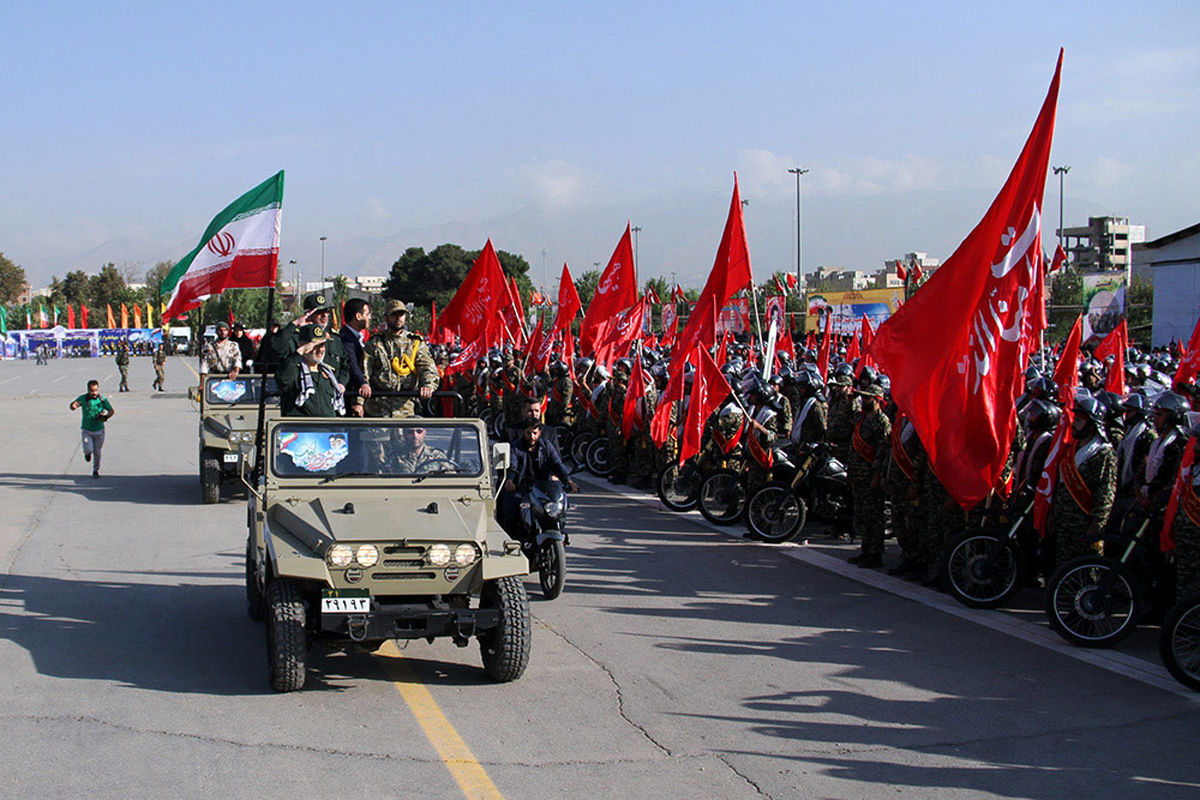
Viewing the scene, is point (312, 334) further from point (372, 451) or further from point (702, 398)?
point (702, 398)

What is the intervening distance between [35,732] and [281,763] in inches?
57.9

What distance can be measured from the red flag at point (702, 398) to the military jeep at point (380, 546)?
19.9 ft

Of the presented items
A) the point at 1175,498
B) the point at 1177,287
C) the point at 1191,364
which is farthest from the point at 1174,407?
the point at 1177,287

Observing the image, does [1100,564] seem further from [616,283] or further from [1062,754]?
[616,283]

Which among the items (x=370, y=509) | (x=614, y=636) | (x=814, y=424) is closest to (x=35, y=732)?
(x=370, y=509)

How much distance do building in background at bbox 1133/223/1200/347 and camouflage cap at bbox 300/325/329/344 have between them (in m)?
34.1

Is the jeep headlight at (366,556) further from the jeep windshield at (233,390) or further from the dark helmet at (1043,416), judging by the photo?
the jeep windshield at (233,390)

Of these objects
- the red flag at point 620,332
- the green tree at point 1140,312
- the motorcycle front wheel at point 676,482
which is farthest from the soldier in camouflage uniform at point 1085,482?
the green tree at point 1140,312

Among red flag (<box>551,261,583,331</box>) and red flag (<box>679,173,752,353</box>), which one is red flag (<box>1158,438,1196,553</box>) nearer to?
red flag (<box>679,173,752,353</box>)

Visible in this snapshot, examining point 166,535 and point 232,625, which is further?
point 166,535

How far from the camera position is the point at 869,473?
11.3 m

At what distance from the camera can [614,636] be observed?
8.51m

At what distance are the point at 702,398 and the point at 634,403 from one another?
3131 millimetres

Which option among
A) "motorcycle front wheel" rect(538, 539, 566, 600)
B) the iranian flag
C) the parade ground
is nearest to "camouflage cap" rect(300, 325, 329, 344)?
the iranian flag
